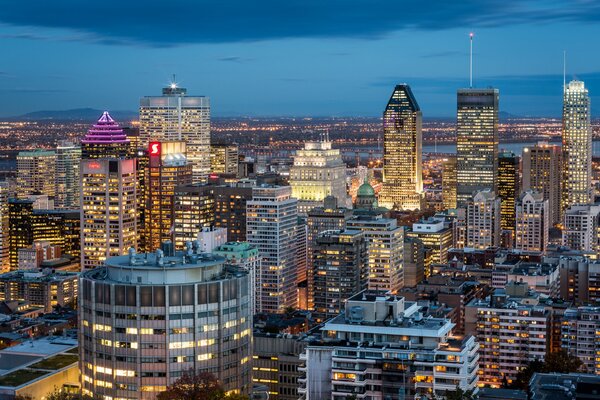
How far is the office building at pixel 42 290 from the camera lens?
109762 mm

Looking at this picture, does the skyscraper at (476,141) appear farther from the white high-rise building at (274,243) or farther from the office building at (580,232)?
the white high-rise building at (274,243)

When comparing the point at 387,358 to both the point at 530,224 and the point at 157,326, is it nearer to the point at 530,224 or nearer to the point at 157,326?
the point at 157,326

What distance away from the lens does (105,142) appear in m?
176

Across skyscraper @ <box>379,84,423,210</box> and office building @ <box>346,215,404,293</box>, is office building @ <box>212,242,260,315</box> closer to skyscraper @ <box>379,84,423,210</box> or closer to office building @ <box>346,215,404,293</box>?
office building @ <box>346,215,404,293</box>

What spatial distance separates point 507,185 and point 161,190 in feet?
217

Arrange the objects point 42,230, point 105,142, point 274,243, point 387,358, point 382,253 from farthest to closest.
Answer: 1. point 105,142
2. point 42,230
3. point 382,253
4. point 274,243
5. point 387,358

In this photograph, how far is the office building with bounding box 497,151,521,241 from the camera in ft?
542

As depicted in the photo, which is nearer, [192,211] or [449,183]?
[192,211]

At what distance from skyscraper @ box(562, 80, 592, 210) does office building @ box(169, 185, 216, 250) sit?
6910 cm

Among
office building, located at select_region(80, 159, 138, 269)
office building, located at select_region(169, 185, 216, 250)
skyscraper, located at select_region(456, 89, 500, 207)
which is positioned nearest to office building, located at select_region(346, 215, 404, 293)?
office building, located at select_region(169, 185, 216, 250)

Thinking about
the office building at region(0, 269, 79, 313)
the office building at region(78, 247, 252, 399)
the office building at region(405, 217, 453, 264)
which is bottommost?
the office building at region(0, 269, 79, 313)

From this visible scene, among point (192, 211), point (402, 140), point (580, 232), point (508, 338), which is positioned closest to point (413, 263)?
point (192, 211)

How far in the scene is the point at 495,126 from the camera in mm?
182625

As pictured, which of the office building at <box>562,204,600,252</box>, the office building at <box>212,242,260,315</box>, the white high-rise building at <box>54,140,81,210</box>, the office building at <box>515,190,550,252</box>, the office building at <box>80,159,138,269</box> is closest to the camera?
the office building at <box>212,242,260,315</box>
